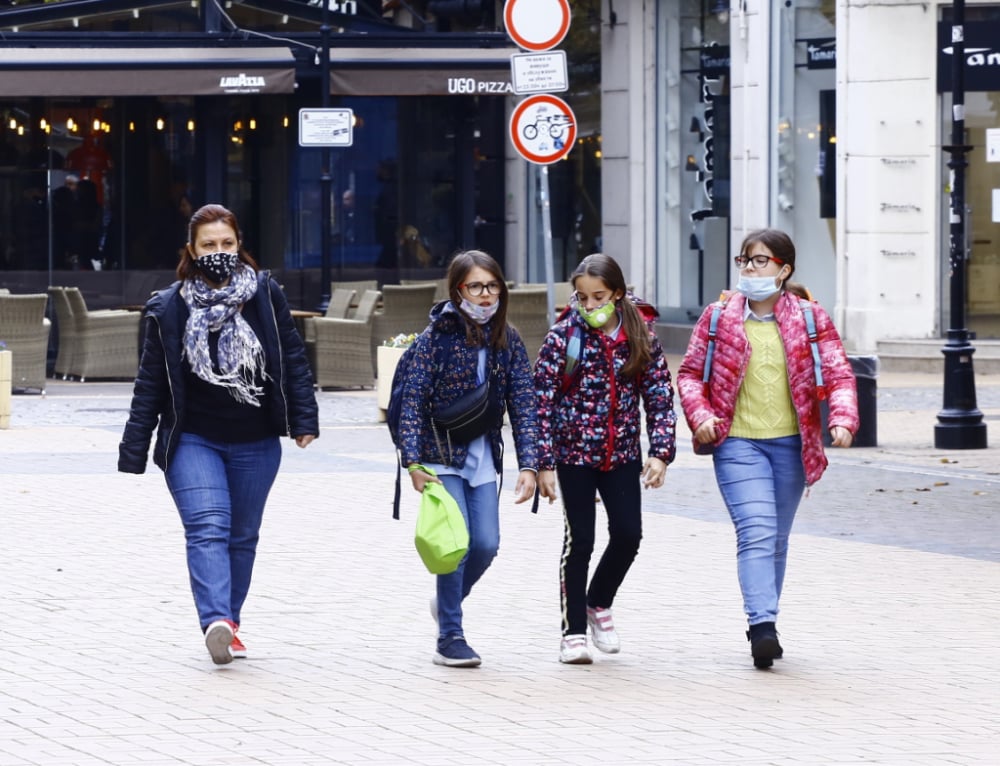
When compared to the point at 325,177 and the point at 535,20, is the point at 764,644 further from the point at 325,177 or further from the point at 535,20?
the point at 325,177

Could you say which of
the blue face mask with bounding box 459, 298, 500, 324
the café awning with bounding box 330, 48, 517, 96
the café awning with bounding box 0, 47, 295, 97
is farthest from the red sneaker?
the café awning with bounding box 330, 48, 517, 96

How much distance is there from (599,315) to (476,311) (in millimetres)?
451

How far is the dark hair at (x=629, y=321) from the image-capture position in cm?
747

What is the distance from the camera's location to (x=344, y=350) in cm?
2047

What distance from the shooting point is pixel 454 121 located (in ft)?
83.5

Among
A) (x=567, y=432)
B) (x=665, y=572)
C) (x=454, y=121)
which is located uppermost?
(x=454, y=121)

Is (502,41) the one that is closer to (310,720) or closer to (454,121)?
(454,121)

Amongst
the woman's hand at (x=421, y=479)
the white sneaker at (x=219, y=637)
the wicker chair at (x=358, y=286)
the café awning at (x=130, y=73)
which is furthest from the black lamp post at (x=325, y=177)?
the white sneaker at (x=219, y=637)

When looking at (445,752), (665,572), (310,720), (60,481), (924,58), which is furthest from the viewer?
(924,58)

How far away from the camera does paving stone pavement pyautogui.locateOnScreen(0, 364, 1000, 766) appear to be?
20.7 ft

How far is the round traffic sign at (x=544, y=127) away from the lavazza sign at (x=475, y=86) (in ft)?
30.2

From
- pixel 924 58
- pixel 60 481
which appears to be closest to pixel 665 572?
pixel 60 481

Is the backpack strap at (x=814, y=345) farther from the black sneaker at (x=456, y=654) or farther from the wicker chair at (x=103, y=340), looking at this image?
the wicker chair at (x=103, y=340)

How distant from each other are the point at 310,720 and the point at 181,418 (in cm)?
136
